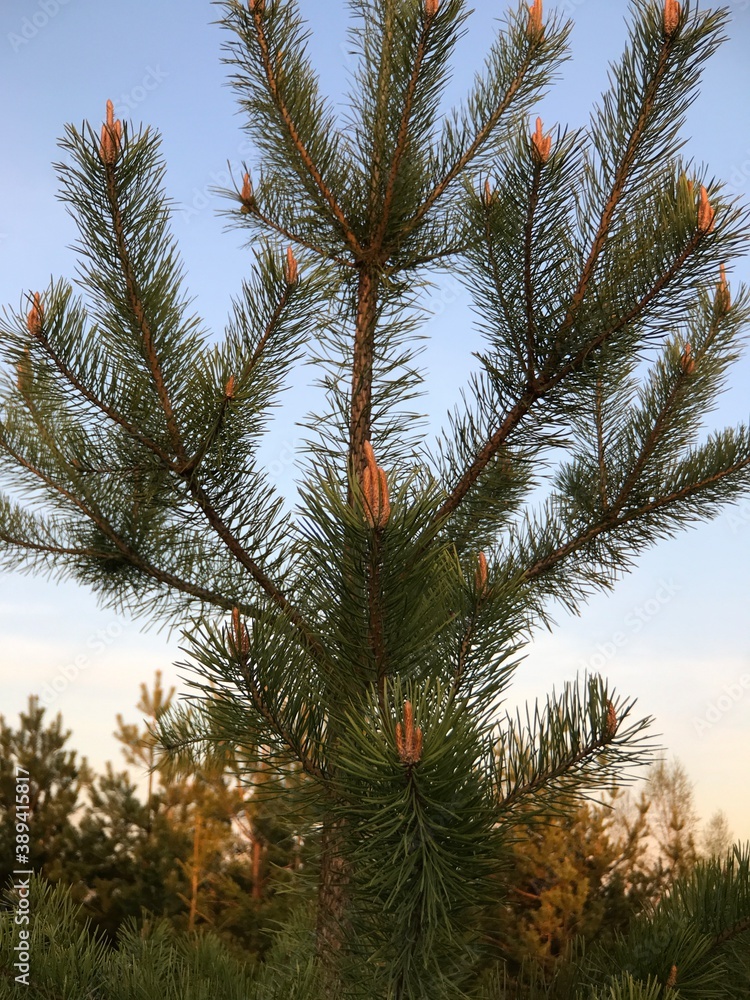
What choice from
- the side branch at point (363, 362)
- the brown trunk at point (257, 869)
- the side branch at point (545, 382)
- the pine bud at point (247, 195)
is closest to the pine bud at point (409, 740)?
the side branch at point (545, 382)

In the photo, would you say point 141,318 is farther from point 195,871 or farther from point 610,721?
point 195,871

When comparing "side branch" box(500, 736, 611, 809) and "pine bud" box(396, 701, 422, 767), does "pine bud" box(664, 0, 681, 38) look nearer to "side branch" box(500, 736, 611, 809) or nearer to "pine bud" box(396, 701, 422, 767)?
"side branch" box(500, 736, 611, 809)

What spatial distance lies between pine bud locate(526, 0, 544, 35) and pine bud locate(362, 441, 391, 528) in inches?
111

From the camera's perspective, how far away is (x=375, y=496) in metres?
1.22

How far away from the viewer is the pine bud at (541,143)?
248 centimetres

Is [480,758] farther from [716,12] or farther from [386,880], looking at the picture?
[716,12]

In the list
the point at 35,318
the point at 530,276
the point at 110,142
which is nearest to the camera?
the point at 110,142

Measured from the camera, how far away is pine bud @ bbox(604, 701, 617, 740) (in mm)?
1614

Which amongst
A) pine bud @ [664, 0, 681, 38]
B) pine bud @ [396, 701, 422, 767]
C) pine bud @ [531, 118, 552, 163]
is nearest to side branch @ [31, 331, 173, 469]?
pine bud @ [531, 118, 552, 163]

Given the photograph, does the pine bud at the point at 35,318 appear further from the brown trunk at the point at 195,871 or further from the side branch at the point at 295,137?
the brown trunk at the point at 195,871

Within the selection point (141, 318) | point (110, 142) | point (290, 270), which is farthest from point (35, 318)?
point (290, 270)

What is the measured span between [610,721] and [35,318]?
176 centimetres

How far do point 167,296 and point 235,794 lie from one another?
8588mm

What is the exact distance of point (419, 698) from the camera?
52.4 inches
